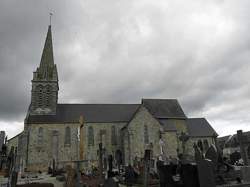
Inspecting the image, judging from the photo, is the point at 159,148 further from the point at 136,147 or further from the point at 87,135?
the point at 87,135

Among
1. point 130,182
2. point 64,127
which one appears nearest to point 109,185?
point 130,182

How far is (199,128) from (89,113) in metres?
20.4

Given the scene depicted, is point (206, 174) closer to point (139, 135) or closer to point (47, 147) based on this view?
point (139, 135)

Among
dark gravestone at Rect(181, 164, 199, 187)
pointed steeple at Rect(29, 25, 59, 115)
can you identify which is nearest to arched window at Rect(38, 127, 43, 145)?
pointed steeple at Rect(29, 25, 59, 115)

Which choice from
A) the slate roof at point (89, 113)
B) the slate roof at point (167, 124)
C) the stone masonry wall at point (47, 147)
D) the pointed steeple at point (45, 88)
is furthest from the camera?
the slate roof at point (167, 124)

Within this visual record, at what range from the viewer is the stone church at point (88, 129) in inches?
1309

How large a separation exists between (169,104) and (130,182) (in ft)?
99.1

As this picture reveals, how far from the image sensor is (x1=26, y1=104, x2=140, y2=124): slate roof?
3534cm

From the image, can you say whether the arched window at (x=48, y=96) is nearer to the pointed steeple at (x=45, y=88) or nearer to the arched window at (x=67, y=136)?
the pointed steeple at (x=45, y=88)

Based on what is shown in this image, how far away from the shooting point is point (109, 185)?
8406 millimetres

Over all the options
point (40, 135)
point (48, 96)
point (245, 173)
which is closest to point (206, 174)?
point (245, 173)

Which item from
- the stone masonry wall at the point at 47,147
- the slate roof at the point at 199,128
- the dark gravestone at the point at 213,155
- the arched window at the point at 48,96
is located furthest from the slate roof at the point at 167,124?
the dark gravestone at the point at 213,155

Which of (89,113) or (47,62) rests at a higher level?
(47,62)

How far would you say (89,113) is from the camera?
38656mm
